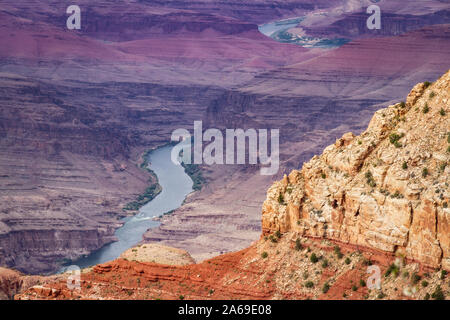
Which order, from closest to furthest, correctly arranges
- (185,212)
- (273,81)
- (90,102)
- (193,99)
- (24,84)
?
1. (185,212)
2. (24,84)
3. (273,81)
4. (90,102)
5. (193,99)

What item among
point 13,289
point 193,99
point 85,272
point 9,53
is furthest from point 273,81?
point 85,272

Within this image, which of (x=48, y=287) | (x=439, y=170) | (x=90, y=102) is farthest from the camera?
(x=90, y=102)

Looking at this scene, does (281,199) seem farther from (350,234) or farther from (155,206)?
(155,206)

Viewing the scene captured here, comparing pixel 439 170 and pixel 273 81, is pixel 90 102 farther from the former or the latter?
pixel 439 170

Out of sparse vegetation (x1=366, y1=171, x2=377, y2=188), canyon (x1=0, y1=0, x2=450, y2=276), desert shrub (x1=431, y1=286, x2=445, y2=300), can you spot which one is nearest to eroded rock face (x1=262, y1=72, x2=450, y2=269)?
sparse vegetation (x1=366, y1=171, x2=377, y2=188)

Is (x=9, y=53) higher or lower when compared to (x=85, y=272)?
higher

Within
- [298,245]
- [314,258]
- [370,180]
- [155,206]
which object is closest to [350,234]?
[314,258]

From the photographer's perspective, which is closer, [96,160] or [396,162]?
[396,162]

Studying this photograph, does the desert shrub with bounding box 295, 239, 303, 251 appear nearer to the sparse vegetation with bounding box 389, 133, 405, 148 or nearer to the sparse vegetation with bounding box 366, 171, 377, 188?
the sparse vegetation with bounding box 366, 171, 377, 188
